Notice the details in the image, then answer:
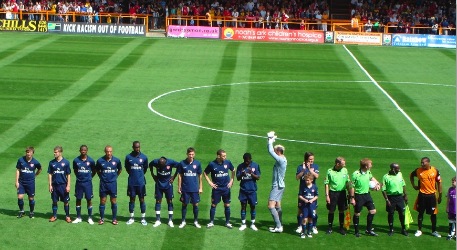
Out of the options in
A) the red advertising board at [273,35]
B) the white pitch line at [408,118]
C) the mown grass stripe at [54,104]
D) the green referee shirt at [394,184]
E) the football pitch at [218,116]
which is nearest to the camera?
the football pitch at [218,116]

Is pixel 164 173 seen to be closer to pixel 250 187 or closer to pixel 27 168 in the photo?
pixel 250 187

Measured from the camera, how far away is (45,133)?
29.1 m

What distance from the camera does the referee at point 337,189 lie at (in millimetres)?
19422

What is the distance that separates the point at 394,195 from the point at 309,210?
1924 millimetres

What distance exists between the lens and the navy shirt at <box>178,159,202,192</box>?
64.8ft

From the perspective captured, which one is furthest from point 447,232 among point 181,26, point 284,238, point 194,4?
point 194,4

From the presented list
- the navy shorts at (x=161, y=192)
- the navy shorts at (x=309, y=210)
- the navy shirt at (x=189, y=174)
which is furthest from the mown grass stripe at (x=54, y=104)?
the navy shorts at (x=309, y=210)

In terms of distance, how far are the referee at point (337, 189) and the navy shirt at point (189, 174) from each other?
2855mm

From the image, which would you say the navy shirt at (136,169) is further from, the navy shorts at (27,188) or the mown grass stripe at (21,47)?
the mown grass stripe at (21,47)

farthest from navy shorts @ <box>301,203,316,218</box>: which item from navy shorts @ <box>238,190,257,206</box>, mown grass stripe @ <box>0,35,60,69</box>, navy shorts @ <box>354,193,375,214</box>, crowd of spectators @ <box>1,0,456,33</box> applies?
crowd of spectators @ <box>1,0,456,33</box>

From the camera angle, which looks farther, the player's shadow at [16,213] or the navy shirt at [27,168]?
the player's shadow at [16,213]

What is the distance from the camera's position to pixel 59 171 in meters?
19.9

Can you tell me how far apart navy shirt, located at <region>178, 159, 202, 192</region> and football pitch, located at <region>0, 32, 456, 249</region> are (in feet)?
2.98

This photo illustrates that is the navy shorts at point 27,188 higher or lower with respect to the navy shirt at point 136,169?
lower
